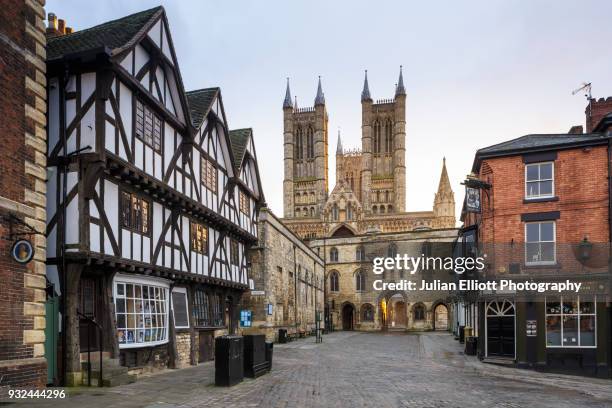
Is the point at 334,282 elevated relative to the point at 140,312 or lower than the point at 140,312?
lower

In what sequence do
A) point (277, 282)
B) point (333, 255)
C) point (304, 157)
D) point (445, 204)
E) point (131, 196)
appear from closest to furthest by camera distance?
point (131, 196) < point (277, 282) < point (333, 255) < point (445, 204) < point (304, 157)

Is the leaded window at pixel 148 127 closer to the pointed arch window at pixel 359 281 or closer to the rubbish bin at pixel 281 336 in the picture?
the rubbish bin at pixel 281 336

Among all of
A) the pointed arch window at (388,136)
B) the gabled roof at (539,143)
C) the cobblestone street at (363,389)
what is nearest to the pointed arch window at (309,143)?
the pointed arch window at (388,136)

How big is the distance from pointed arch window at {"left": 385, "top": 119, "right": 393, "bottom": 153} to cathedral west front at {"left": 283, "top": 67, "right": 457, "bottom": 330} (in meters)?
0.21

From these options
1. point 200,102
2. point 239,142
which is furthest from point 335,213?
point 200,102

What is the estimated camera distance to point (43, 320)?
39.2 ft

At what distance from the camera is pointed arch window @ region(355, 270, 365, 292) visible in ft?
213

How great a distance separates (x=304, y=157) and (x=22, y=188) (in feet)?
353

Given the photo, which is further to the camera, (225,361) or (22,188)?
(225,361)

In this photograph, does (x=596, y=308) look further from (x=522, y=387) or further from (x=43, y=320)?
(x=43, y=320)

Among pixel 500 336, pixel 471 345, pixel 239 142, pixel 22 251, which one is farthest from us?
pixel 239 142

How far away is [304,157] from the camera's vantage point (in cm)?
11844

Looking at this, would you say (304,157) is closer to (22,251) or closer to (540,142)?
(540,142)

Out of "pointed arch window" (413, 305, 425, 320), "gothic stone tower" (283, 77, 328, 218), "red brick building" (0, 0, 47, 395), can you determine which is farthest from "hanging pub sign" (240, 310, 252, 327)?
"gothic stone tower" (283, 77, 328, 218)
